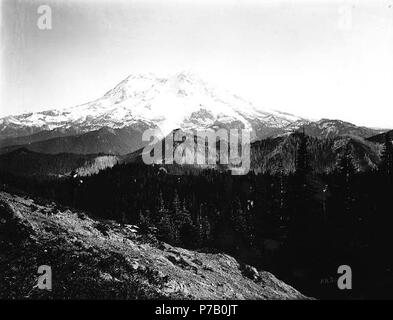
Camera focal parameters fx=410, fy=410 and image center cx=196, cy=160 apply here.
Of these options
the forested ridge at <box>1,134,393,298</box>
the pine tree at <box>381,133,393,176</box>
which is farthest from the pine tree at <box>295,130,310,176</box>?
the pine tree at <box>381,133,393,176</box>

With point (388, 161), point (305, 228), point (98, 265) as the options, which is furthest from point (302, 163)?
point (98, 265)

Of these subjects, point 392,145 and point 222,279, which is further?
point 392,145

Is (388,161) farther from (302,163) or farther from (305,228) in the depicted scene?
(305,228)

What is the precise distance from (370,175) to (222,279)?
52.3 metres

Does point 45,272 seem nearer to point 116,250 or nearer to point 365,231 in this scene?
point 116,250

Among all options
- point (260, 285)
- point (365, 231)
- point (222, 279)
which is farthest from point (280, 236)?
point (222, 279)

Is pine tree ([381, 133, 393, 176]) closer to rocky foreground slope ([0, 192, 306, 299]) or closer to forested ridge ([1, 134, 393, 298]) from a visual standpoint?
forested ridge ([1, 134, 393, 298])

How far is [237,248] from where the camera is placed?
58750 mm

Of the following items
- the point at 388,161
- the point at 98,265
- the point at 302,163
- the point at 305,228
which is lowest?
the point at 305,228

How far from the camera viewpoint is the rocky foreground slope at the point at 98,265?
99.2 feet

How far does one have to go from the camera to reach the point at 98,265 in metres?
33.1

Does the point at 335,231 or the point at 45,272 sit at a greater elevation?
the point at 45,272

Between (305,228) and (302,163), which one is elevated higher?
(302,163)

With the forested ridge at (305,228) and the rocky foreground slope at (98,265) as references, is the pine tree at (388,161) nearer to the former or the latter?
the forested ridge at (305,228)
